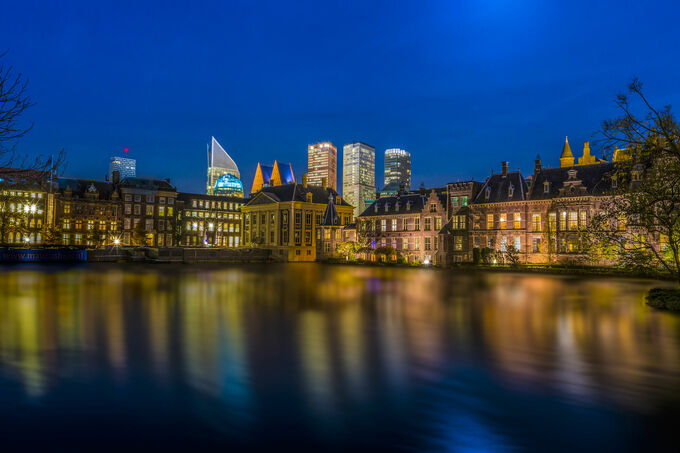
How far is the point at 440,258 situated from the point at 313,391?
6453 cm

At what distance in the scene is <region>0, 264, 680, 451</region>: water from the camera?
8.34 m

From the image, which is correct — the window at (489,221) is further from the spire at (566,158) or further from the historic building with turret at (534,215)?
the spire at (566,158)

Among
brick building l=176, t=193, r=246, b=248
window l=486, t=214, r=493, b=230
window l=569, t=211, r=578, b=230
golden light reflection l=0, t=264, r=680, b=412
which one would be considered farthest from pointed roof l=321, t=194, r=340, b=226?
golden light reflection l=0, t=264, r=680, b=412

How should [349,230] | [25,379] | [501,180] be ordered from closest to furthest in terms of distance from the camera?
[25,379], [501,180], [349,230]

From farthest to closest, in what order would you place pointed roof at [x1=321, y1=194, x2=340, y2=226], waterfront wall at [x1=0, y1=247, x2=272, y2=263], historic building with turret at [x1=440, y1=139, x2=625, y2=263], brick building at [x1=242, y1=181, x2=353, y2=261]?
brick building at [x1=242, y1=181, x2=353, y2=261] → pointed roof at [x1=321, y1=194, x2=340, y2=226] → waterfront wall at [x1=0, y1=247, x2=272, y2=263] → historic building with turret at [x1=440, y1=139, x2=625, y2=263]

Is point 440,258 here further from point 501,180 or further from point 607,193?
point 607,193

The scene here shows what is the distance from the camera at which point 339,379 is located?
11750 mm

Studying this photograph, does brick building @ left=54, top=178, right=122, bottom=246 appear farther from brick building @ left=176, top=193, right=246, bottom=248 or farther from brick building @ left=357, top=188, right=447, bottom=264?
brick building @ left=357, top=188, right=447, bottom=264

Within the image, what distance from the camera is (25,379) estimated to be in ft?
37.6

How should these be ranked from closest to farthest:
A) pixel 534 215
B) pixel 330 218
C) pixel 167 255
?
1. pixel 534 215
2. pixel 167 255
3. pixel 330 218

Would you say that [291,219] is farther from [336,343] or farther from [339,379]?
[339,379]

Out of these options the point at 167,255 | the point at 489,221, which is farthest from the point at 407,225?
the point at 167,255

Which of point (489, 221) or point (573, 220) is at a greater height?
point (489, 221)

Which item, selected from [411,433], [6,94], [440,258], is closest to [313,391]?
[411,433]
